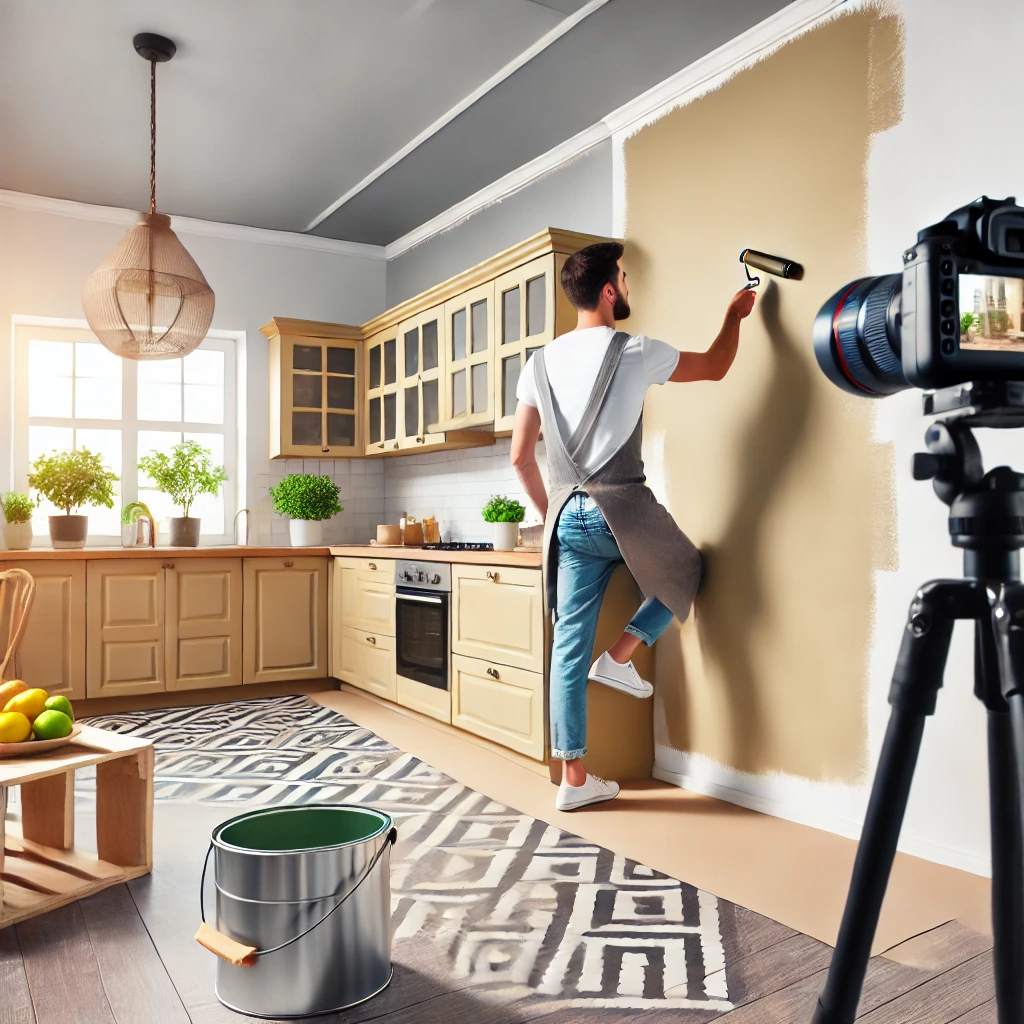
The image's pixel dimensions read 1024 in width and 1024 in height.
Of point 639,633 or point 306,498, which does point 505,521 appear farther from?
point 306,498

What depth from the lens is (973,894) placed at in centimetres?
212

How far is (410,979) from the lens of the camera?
1722 mm

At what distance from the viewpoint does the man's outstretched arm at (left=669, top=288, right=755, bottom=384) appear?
2.85 meters

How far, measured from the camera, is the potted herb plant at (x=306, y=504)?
504 centimetres

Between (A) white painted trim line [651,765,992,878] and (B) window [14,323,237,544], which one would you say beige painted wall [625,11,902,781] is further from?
(B) window [14,323,237,544]

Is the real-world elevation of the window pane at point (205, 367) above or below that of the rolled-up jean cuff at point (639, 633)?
above

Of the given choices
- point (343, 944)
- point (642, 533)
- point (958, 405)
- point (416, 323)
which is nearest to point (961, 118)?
point (642, 533)

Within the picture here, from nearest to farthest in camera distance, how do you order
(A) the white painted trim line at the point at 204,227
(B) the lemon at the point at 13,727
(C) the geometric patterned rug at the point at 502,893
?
(C) the geometric patterned rug at the point at 502,893 < (B) the lemon at the point at 13,727 < (A) the white painted trim line at the point at 204,227

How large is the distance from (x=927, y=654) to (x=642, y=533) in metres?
1.85

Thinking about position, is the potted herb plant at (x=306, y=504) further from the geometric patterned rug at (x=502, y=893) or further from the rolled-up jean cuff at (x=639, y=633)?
the rolled-up jean cuff at (x=639, y=633)

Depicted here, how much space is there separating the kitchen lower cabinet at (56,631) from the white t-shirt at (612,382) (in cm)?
263

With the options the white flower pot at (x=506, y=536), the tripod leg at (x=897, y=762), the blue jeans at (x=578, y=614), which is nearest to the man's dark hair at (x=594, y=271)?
the blue jeans at (x=578, y=614)

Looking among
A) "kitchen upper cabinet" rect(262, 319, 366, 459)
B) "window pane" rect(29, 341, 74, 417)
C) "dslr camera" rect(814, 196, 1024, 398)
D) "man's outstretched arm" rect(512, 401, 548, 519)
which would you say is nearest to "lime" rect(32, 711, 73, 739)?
"man's outstretched arm" rect(512, 401, 548, 519)

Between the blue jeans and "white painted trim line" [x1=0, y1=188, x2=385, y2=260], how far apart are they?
337 centimetres
